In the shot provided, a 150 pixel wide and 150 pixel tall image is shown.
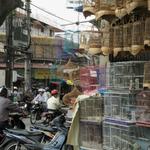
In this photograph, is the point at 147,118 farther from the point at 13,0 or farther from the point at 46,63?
the point at 46,63

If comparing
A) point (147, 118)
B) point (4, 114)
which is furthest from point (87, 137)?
point (4, 114)

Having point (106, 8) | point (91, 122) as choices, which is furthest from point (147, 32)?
point (91, 122)

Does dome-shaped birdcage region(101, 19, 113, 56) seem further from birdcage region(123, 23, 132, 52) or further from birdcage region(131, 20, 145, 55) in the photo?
birdcage region(131, 20, 145, 55)

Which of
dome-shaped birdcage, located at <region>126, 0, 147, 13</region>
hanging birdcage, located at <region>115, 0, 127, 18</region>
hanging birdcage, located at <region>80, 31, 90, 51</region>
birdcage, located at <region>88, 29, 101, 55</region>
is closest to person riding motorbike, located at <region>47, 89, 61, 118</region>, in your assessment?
hanging birdcage, located at <region>80, 31, 90, 51</region>

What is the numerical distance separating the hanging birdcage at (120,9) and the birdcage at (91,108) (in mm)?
1617

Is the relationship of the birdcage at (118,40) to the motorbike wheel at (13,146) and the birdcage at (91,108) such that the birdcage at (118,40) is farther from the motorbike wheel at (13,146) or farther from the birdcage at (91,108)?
the motorbike wheel at (13,146)

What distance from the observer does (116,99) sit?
6.45m

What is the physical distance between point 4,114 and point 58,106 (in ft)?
13.6

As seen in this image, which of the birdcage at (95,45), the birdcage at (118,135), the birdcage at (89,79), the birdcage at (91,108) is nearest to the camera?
the birdcage at (118,135)

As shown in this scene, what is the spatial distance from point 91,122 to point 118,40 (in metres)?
1.35

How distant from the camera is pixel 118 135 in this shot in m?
6.24

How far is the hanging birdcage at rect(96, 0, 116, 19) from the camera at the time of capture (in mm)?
6145

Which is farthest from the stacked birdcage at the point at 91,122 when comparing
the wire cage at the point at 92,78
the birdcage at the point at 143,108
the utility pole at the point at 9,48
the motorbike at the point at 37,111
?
the utility pole at the point at 9,48

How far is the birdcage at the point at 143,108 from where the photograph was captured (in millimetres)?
5867
